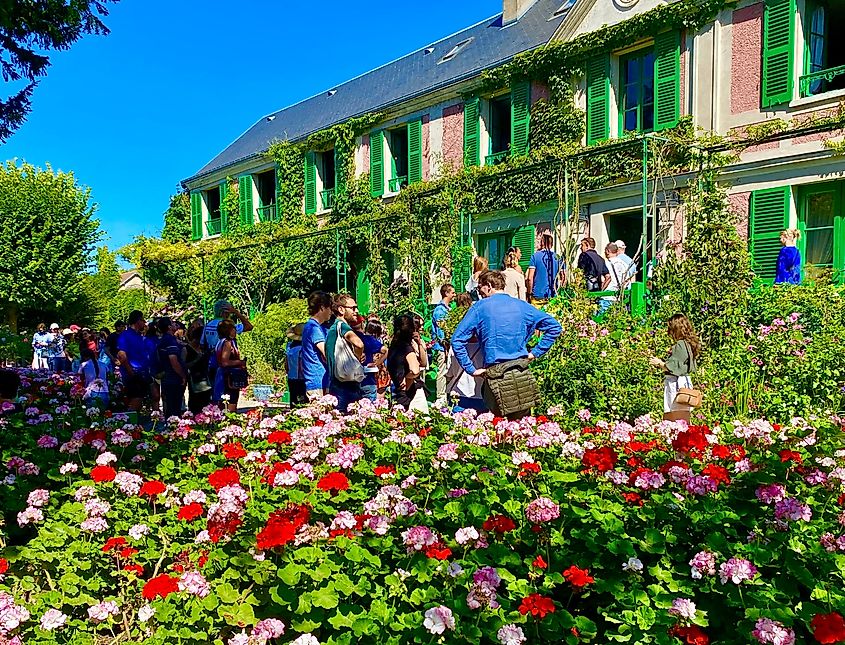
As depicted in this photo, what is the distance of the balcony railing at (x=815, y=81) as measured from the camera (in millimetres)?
11117

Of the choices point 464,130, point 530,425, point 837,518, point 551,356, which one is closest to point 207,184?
point 464,130

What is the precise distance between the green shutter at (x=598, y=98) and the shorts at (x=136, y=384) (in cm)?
987

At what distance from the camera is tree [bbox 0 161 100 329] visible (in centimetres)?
2272

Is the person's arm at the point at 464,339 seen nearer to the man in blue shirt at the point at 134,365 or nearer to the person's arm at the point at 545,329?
the person's arm at the point at 545,329

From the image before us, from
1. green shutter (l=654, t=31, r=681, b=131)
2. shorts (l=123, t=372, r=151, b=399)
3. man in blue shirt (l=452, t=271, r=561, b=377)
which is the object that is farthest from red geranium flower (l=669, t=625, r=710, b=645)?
green shutter (l=654, t=31, r=681, b=131)

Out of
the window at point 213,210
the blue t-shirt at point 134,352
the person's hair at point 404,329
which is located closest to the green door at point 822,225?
the person's hair at point 404,329

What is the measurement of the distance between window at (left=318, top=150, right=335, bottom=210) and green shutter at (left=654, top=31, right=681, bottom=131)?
1091 centimetres

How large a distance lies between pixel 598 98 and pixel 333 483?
12.8 m

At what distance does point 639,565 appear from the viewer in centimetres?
229

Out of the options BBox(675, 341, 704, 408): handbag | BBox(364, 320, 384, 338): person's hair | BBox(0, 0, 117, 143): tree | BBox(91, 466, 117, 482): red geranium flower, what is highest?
BBox(0, 0, 117, 143): tree

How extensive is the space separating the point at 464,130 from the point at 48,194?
1489 centimetres

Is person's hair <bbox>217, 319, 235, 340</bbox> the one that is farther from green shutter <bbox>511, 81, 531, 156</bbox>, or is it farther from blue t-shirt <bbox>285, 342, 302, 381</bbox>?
green shutter <bbox>511, 81, 531, 156</bbox>

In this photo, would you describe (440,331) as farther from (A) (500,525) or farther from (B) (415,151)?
(B) (415,151)

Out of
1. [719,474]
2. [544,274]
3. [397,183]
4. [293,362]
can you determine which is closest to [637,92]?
[544,274]
